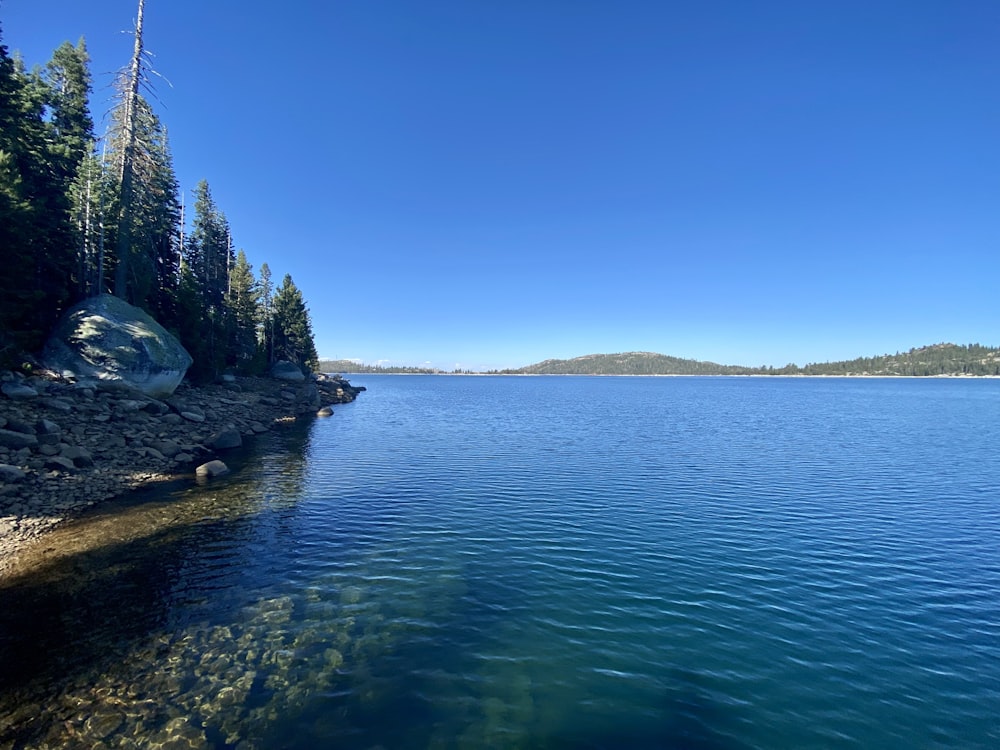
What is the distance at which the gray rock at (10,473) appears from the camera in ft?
61.5

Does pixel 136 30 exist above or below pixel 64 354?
above

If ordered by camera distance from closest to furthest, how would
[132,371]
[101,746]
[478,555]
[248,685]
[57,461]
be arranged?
[101,746], [248,685], [478,555], [57,461], [132,371]

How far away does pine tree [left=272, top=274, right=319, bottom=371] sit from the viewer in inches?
3514

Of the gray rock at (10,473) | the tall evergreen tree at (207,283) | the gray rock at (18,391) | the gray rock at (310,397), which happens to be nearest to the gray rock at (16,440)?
the gray rock at (10,473)

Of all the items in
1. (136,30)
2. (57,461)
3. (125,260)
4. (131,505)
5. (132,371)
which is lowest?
(131,505)

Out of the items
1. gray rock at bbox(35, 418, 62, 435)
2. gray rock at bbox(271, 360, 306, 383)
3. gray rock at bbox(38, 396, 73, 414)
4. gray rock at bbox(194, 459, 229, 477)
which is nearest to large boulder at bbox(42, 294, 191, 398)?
gray rock at bbox(38, 396, 73, 414)

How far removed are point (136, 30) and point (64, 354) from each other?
24.2 meters

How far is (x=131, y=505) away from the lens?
20.0 metres

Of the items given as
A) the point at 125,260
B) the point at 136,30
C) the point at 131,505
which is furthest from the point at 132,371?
the point at 136,30

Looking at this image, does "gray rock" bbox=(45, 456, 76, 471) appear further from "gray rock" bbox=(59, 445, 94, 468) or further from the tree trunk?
the tree trunk

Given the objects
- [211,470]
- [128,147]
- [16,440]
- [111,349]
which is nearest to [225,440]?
[211,470]

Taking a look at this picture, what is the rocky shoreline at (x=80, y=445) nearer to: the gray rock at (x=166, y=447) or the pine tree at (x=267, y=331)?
the gray rock at (x=166, y=447)

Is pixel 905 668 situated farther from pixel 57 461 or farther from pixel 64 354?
pixel 64 354

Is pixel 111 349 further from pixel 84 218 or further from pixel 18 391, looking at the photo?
pixel 84 218
